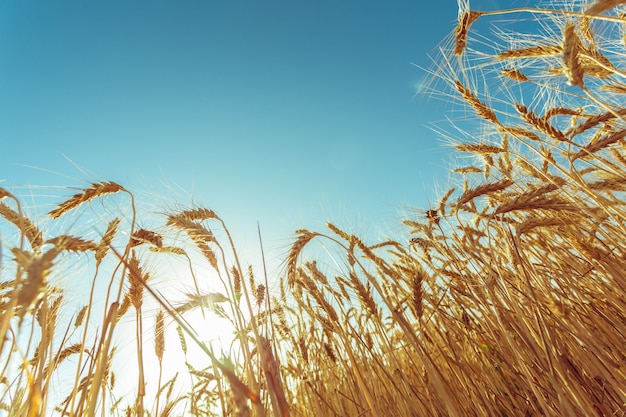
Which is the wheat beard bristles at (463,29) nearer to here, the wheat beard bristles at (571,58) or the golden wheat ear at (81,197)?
the wheat beard bristles at (571,58)

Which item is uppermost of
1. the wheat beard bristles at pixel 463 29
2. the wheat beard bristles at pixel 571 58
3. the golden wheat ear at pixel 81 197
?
the wheat beard bristles at pixel 463 29

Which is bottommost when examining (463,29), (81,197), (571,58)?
(571,58)

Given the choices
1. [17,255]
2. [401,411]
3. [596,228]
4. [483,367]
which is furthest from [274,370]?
[596,228]

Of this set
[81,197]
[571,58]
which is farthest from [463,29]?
[81,197]

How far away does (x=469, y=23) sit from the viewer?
2.31 metres

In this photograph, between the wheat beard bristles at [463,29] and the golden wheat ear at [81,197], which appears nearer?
the golden wheat ear at [81,197]

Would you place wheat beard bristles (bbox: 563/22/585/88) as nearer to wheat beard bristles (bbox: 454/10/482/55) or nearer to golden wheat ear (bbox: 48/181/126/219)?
wheat beard bristles (bbox: 454/10/482/55)

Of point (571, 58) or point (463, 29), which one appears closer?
point (571, 58)

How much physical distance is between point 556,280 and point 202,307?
6.98 ft

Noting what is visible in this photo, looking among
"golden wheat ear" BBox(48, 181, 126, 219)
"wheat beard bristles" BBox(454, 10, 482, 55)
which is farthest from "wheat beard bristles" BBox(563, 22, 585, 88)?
"golden wheat ear" BBox(48, 181, 126, 219)

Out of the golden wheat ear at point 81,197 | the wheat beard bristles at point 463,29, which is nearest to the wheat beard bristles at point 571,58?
the wheat beard bristles at point 463,29

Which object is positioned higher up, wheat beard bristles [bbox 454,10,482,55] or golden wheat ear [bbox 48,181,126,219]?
wheat beard bristles [bbox 454,10,482,55]

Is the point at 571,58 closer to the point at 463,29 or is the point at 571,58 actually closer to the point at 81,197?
the point at 463,29

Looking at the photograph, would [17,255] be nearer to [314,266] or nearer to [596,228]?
[314,266]
